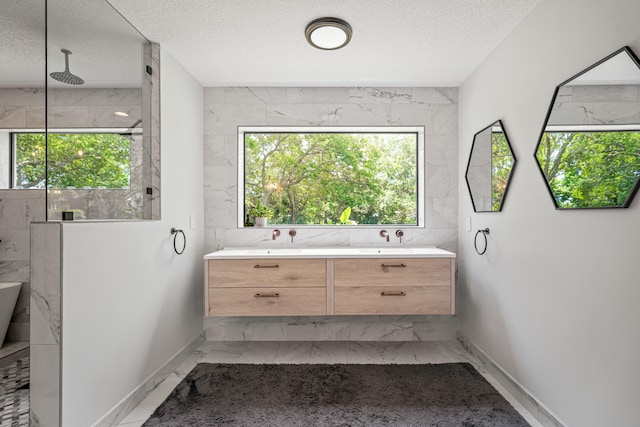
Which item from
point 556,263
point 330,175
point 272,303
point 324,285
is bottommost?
point 272,303

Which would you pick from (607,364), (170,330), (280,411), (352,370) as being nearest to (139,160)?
(170,330)

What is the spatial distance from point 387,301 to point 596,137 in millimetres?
1710

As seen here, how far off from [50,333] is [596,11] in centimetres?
286

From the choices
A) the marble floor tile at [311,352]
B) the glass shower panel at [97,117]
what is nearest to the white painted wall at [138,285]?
the glass shower panel at [97,117]

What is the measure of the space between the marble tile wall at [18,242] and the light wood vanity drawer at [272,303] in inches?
64.4

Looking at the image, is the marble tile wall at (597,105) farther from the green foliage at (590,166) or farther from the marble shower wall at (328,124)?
the marble shower wall at (328,124)

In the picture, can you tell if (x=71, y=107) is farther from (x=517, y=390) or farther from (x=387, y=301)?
(x=517, y=390)

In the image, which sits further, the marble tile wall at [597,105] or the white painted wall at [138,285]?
the white painted wall at [138,285]

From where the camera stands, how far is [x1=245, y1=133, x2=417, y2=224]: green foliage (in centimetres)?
335

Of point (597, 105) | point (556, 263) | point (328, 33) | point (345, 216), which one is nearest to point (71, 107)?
point (328, 33)

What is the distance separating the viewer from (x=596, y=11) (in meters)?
1.46

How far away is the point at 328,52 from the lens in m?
2.47

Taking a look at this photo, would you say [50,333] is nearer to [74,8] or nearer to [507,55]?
[74,8]

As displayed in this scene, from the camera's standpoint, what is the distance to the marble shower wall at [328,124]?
3115 millimetres
